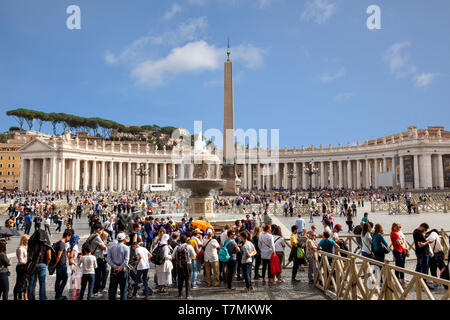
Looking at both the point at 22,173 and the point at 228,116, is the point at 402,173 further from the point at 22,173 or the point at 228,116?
the point at 22,173

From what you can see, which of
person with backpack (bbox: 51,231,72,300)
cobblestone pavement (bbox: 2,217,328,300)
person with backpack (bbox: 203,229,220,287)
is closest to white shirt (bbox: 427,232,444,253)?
cobblestone pavement (bbox: 2,217,328,300)

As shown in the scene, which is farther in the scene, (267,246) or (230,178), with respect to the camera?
(230,178)

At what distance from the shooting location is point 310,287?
6.82 meters

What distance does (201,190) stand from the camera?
15.9 m

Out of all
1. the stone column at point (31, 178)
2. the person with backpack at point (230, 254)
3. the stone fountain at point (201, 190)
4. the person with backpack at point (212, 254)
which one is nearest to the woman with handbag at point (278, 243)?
the person with backpack at point (230, 254)

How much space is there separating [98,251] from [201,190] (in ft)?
31.4

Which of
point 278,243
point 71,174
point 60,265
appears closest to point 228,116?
point 278,243

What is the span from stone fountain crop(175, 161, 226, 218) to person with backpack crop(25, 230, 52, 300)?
956 centimetres

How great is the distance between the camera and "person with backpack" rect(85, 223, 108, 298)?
6192mm

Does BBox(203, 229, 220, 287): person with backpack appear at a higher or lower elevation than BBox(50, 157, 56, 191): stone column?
lower

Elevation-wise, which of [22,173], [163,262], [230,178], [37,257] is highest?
[22,173]

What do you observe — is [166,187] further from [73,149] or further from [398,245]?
[398,245]

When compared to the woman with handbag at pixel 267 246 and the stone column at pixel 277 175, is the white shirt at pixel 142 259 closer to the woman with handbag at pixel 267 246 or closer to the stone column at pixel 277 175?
the woman with handbag at pixel 267 246

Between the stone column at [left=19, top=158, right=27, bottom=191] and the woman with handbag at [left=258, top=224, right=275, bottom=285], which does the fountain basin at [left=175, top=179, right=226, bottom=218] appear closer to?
the woman with handbag at [left=258, top=224, right=275, bottom=285]
